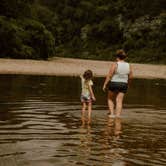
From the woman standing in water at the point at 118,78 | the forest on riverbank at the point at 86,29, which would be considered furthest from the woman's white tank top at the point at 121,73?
the forest on riverbank at the point at 86,29

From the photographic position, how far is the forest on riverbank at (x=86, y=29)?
5131 centimetres

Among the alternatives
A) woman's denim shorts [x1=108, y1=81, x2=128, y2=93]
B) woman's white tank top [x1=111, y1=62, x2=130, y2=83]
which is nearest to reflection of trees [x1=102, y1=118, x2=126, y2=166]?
woman's denim shorts [x1=108, y1=81, x2=128, y2=93]

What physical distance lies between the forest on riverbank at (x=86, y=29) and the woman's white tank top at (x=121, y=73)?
3428 cm

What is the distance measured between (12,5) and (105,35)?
88.0ft

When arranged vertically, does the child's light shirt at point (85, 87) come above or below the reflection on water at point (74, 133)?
above

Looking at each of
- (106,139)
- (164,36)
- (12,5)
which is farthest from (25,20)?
(106,139)

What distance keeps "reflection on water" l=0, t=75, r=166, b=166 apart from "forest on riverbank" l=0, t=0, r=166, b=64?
3183 cm

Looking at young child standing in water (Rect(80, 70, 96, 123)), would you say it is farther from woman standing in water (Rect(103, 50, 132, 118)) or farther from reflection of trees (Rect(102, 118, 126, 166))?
reflection of trees (Rect(102, 118, 126, 166))

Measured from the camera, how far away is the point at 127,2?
3019 inches

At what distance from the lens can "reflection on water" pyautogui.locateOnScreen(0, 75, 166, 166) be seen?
8664mm

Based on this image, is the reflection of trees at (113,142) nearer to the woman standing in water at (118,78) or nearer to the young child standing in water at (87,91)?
the woman standing in water at (118,78)

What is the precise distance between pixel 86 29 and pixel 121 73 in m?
65.9

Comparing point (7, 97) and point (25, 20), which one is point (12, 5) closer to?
point (25, 20)

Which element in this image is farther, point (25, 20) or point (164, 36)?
point (164, 36)
